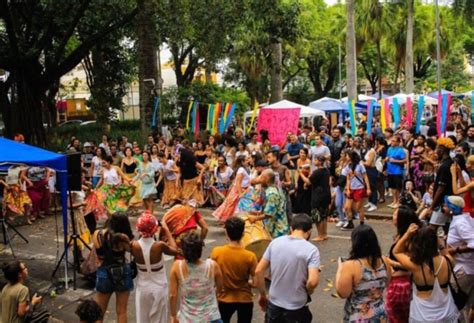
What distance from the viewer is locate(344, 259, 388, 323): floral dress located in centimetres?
454

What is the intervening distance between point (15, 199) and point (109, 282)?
715 centimetres

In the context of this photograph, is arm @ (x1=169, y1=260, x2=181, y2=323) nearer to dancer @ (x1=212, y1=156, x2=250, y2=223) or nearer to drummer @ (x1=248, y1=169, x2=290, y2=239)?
drummer @ (x1=248, y1=169, x2=290, y2=239)

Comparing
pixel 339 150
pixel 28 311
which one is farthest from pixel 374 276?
pixel 339 150

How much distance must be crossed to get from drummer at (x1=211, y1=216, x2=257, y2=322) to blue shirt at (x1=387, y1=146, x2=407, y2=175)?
27.2 feet

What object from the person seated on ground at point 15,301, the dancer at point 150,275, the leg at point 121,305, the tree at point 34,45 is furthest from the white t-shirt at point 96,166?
the person seated on ground at point 15,301

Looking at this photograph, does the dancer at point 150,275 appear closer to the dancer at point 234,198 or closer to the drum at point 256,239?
the drum at point 256,239

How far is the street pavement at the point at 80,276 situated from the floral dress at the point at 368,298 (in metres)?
2.33

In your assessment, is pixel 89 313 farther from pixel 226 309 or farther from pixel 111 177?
pixel 111 177

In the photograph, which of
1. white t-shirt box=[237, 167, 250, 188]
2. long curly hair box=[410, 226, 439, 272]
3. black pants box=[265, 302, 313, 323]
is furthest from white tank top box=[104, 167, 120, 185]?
long curly hair box=[410, 226, 439, 272]

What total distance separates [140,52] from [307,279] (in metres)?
16.4

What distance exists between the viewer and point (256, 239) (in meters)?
7.88

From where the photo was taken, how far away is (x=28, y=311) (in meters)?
5.27

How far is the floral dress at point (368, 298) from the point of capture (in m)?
4.54

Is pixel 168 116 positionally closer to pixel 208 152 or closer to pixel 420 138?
pixel 208 152
